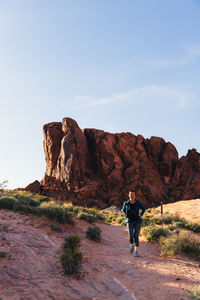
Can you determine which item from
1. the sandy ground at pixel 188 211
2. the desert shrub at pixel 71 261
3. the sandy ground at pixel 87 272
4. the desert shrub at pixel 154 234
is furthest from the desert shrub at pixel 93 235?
the sandy ground at pixel 188 211

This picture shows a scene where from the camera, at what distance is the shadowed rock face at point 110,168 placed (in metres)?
42.1

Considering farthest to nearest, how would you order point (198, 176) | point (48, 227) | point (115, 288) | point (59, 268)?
point (198, 176) < point (48, 227) < point (59, 268) < point (115, 288)

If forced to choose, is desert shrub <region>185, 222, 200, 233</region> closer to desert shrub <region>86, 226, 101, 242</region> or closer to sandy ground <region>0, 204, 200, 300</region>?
sandy ground <region>0, 204, 200, 300</region>

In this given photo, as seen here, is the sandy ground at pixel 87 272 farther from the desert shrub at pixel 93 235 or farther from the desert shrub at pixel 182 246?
the desert shrub at pixel 93 235

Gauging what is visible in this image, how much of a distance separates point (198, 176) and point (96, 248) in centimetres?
4371

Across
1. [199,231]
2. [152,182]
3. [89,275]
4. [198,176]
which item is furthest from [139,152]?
[89,275]

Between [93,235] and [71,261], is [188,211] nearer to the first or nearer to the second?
[93,235]

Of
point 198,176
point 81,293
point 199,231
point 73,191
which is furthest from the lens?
point 198,176

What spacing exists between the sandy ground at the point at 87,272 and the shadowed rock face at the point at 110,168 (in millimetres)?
31141

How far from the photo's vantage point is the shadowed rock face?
138ft

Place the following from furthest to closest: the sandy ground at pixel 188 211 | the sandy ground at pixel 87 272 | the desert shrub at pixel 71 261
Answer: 1. the sandy ground at pixel 188 211
2. the desert shrub at pixel 71 261
3. the sandy ground at pixel 87 272

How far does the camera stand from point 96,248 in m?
9.19

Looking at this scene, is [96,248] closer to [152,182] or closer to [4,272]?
[4,272]

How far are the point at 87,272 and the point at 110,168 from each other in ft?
128
